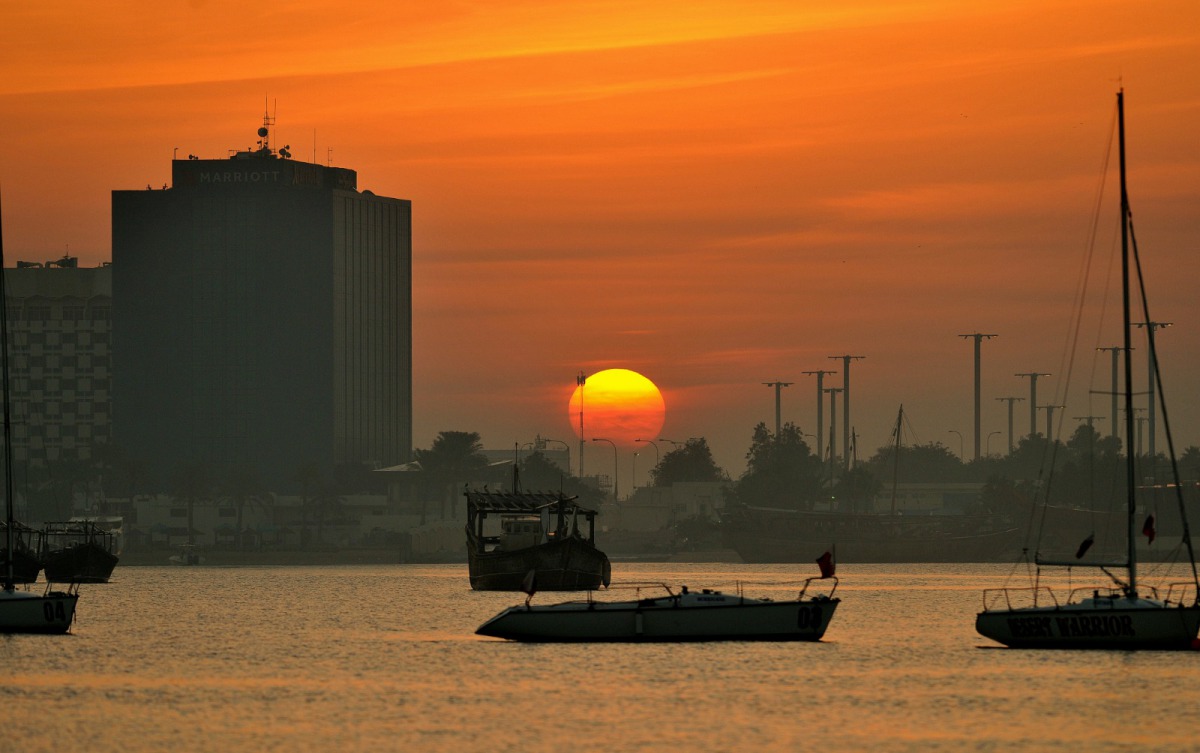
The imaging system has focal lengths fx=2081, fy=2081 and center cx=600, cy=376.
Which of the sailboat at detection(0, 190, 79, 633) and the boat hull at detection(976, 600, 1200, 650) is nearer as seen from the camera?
the boat hull at detection(976, 600, 1200, 650)

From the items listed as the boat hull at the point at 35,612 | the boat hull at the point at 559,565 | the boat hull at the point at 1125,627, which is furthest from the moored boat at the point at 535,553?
the boat hull at the point at 1125,627

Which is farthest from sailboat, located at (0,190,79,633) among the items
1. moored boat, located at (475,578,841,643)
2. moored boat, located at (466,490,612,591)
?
moored boat, located at (466,490,612,591)

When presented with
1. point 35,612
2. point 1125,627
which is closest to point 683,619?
point 1125,627

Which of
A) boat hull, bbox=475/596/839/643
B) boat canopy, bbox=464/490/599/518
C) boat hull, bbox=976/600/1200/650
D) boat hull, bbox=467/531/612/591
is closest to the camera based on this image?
boat hull, bbox=976/600/1200/650

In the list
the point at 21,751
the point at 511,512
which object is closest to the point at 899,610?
the point at 511,512

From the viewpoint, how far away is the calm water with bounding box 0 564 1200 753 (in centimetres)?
7431

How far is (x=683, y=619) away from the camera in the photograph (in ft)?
347

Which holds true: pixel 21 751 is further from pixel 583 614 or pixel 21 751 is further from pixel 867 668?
pixel 867 668

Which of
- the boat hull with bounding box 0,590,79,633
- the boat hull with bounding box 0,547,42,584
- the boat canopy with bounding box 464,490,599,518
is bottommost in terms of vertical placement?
the boat hull with bounding box 0,547,42,584

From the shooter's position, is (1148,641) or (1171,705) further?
(1148,641)

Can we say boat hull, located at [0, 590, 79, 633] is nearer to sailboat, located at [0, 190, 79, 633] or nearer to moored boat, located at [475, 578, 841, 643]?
sailboat, located at [0, 190, 79, 633]

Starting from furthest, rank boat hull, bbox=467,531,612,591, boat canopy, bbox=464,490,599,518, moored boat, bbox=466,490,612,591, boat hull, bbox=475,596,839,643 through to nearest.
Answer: boat canopy, bbox=464,490,599,518 → moored boat, bbox=466,490,612,591 → boat hull, bbox=467,531,612,591 → boat hull, bbox=475,596,839,643

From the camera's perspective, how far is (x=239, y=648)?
386ft

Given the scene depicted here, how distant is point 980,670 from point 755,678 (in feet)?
40.0
